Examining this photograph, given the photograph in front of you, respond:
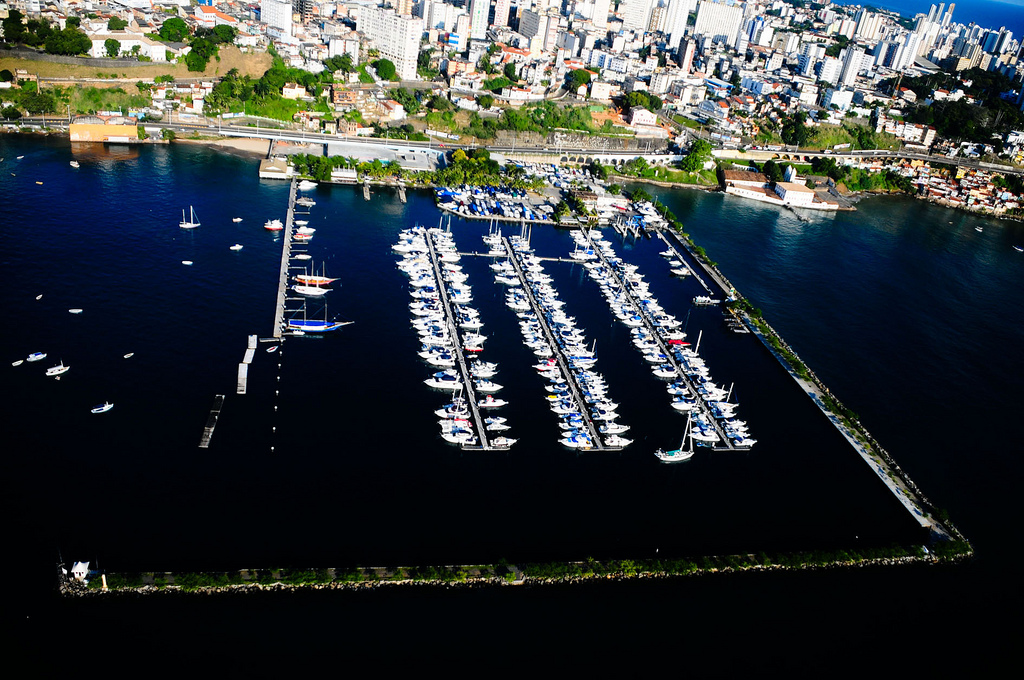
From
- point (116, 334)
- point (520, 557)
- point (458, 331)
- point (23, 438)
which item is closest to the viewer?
point (520, 557)

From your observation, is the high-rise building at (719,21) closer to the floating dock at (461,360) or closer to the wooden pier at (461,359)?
the floating dock at (461,360)

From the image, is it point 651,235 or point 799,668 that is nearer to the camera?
point 799,668

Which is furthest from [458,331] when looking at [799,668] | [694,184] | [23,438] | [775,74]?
[775,74]

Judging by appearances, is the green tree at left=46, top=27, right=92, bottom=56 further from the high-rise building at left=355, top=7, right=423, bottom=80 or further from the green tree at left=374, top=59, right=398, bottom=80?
the high-rise building at left=355, top=7, right=423, bottom=80

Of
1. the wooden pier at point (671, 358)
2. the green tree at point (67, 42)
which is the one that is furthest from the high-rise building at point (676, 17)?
the wooden pier at point (671, 358)

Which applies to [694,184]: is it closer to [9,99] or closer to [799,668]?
[799,668]

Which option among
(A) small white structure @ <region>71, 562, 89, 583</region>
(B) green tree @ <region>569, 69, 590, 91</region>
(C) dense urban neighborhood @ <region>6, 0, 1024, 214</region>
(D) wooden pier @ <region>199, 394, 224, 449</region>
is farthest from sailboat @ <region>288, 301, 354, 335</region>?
(B) green tree @ <region>569, 69, 590, 91</region>

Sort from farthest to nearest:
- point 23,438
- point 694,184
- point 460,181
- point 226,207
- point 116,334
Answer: point 694,184 → point 460,181 → point 226,207 → point 116,334 → point 23,438
